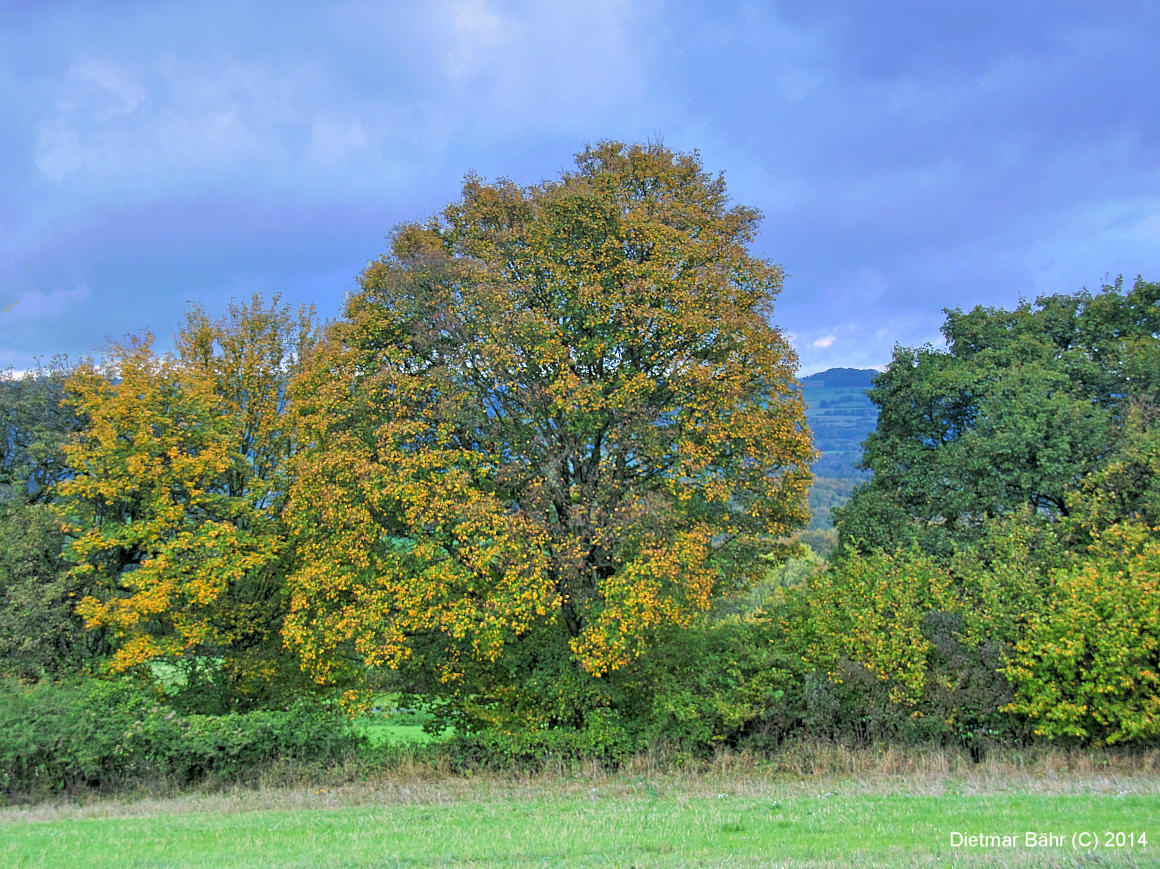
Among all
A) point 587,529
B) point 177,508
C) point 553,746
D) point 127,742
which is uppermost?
point 177,508

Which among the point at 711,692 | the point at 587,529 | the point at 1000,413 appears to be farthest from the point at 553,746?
the point at 1000,413

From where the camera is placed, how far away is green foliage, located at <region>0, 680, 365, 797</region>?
16.0m

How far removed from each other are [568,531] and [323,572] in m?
5.55

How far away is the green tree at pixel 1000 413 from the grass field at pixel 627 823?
8.62 metres

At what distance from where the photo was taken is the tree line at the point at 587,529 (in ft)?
50.2

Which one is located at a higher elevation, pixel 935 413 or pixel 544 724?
pixel 935 413

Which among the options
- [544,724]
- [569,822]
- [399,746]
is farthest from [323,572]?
[569,822]

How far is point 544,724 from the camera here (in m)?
17.7

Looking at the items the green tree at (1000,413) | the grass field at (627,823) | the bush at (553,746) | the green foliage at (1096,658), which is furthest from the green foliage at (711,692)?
the green tree at (1000,413)

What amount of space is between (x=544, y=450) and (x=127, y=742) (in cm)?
1114

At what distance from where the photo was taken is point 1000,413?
2112 centimetres

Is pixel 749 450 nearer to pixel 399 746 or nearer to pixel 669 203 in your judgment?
pixel 669 203

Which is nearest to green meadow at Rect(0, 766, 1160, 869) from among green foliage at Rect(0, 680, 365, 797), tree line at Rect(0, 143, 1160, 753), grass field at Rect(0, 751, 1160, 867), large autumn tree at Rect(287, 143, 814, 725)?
grass field at Rect(0, 751, 1160, 867)

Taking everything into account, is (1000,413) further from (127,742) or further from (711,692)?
(127,742)
